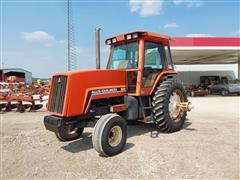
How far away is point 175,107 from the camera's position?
5.62 m

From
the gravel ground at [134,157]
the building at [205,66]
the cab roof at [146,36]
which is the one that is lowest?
the gravel ground at [134,157]

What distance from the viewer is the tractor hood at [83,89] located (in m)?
3.82

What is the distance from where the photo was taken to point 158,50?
217 inches

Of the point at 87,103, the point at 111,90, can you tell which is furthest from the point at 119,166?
the point at 111,90

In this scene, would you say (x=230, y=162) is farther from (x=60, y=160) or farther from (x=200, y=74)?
(x=200, y=74)

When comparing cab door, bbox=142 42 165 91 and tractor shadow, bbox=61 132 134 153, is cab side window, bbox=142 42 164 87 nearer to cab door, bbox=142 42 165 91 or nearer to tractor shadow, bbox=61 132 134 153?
cab door, bbox=142 42 165 91

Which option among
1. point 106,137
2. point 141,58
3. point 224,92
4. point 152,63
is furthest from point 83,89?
point 224,92

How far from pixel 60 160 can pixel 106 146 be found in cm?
81

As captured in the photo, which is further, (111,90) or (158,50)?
(158,50)

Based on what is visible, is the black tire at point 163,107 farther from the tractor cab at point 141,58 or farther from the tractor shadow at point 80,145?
the tractor shadow at point 80,145

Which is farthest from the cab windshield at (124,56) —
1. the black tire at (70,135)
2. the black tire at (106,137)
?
the black tire at (70,135)

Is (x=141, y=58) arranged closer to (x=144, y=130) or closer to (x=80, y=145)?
(x=144, y=130)

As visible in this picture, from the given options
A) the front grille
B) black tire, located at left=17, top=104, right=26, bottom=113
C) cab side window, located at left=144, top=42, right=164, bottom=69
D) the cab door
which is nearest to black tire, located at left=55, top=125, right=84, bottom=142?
the front grille

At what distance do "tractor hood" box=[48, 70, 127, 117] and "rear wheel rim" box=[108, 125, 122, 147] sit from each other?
Answer: 624 mm
